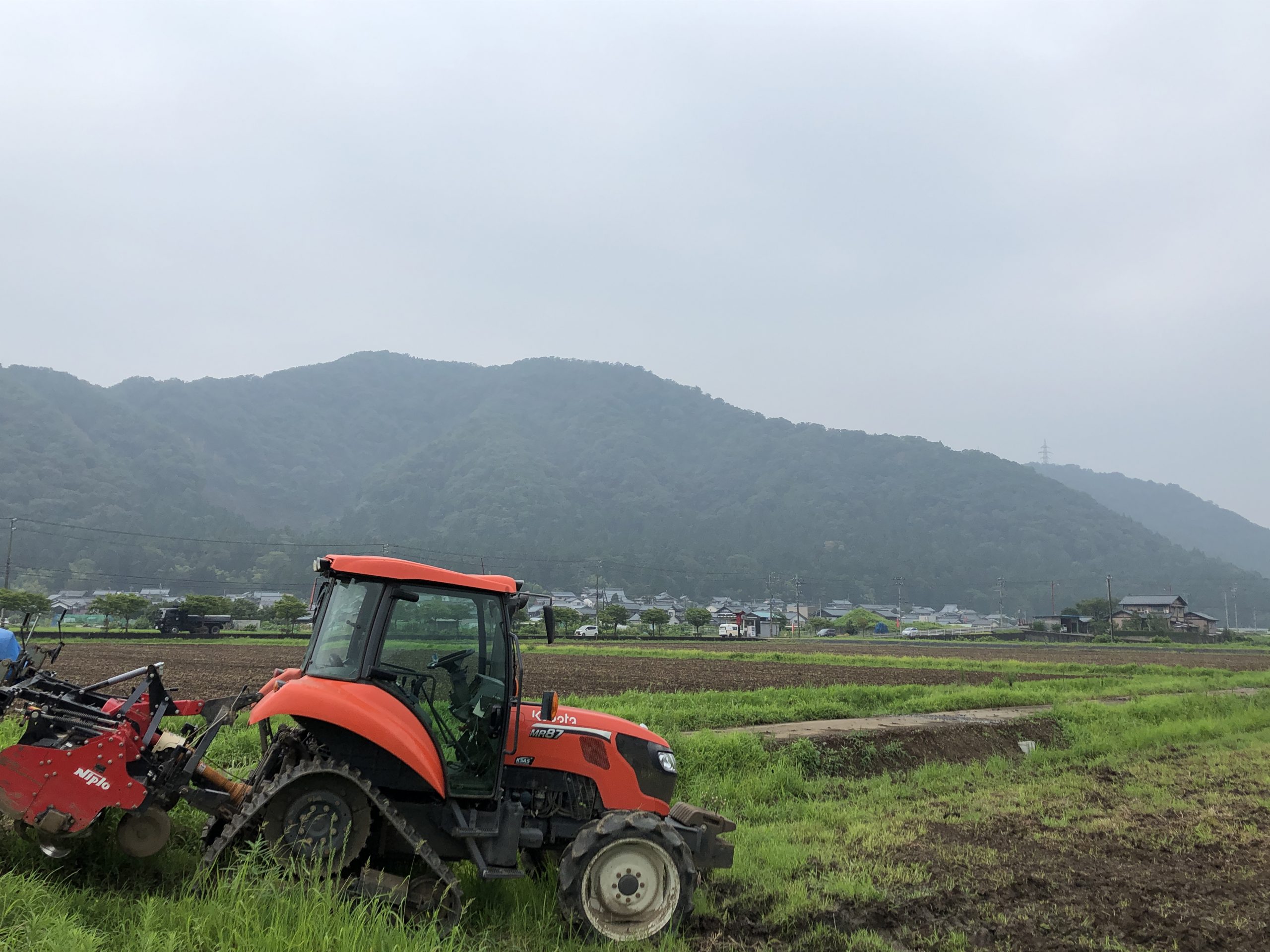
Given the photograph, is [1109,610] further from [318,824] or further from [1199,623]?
[318,824]

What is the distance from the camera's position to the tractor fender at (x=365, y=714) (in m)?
4.57

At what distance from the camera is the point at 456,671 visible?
523 centimetres

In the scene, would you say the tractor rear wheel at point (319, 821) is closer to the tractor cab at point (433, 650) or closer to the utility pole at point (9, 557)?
the tractor cab at point (433, 650)

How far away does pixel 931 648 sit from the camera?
4975 cm

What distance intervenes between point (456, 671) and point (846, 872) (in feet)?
12.0

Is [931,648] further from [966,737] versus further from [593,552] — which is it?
[593,552]

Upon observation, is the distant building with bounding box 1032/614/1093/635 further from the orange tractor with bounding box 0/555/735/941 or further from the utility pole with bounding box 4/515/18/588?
the utility pole with bounding box 4/515/18/588

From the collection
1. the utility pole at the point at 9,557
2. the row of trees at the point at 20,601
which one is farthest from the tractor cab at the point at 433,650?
the utility pole at the point at 9,557

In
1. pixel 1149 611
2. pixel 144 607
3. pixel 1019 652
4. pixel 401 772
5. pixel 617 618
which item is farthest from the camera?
pixel 1149 611

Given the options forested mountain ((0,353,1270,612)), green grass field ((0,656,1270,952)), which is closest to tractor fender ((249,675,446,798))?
green grass field ((0,656,1270,952))

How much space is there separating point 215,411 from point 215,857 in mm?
205532

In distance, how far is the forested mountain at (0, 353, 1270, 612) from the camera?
113125 mm

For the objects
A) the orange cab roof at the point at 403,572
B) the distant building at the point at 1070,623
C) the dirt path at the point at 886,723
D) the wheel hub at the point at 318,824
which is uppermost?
the orange cab roof at the point at 403,572

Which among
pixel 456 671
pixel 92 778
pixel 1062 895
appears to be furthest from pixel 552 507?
pixel 92 778
